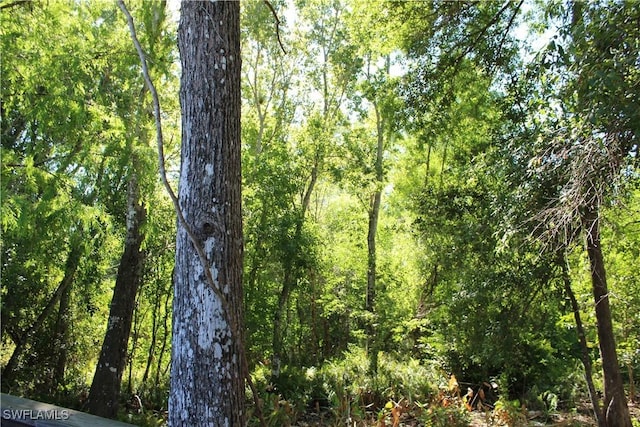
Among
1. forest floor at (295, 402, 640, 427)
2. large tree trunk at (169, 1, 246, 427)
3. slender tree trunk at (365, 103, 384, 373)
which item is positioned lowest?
forest floor at (295, 402, 640, 427)

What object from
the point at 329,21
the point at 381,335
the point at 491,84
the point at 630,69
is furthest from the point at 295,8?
the point at 630,69

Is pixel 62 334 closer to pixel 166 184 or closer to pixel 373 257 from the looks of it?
pixel 373 257

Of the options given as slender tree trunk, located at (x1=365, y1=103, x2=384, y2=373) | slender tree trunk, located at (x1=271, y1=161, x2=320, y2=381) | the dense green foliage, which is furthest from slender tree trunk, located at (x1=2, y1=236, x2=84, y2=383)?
slender tree trunk, located at (x1=365, y1=103, x2=384, y2=373)

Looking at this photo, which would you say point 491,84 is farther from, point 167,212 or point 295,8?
point 295,8

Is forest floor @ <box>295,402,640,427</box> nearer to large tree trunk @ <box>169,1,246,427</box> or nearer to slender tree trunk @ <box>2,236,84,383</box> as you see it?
slender tree trunk @ <box>2,236,84,383</box>

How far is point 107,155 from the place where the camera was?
15.3 feet

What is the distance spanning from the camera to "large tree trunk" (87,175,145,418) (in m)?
5.73

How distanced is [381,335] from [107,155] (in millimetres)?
7133

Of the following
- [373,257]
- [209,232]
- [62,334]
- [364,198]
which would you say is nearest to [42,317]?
[62,334]

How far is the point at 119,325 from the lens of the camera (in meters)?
5.83

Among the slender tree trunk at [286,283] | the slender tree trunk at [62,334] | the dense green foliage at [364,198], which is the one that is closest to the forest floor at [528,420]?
the dense green foliage at [364,198]

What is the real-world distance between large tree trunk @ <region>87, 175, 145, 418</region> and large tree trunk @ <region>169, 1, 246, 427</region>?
13.5 feet

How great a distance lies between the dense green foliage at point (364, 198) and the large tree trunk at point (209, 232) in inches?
75.7

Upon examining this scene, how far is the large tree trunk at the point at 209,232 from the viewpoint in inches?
64.5
